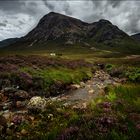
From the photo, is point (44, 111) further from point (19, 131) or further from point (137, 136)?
point (137, 136)

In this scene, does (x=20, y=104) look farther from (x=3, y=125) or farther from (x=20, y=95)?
(x=3, y=125)

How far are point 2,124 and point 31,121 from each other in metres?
1.36

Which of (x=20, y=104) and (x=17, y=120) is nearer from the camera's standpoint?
(x=17, y=120)

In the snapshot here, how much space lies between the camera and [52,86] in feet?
89.2

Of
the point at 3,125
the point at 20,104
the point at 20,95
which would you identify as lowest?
the point at 20,95

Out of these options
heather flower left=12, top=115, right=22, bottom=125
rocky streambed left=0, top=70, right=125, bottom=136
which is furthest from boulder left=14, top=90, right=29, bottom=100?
heather flower left=12, top=115, right=22, bottom=125

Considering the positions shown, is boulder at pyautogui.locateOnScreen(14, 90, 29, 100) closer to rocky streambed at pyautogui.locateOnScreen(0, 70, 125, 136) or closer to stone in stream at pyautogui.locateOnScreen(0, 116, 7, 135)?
rocky streambed at pyautogui.locateOnScreen(0, 70, 125, 136)

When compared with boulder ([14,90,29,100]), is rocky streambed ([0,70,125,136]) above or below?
above

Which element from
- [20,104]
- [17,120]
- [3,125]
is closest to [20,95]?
[20,104]

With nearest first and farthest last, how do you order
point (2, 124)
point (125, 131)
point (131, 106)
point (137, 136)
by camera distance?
point (137, 136), point (125, 131), point (2, 124), point (131, 106)

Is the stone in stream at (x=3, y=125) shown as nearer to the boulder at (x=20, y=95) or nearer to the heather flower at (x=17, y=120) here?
the heather flower at (x=17, y=120)

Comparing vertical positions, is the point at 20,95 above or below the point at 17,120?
below

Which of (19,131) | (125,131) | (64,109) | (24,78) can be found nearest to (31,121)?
(19,131)

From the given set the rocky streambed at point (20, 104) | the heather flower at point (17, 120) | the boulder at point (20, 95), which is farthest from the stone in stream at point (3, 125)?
the boulder at point (20, 95)
